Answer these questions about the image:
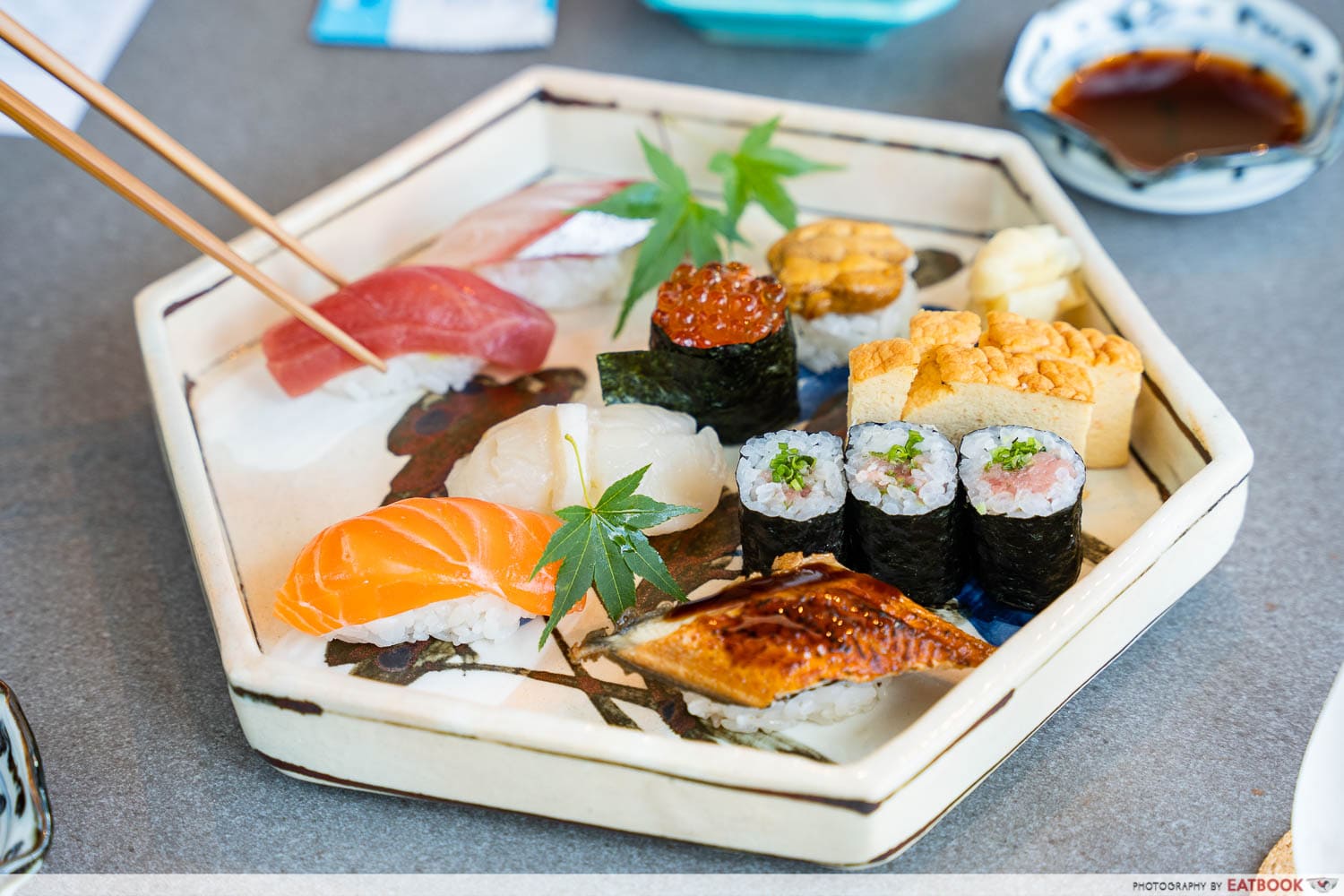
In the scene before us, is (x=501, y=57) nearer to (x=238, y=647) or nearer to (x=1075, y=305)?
(x=1075, y=305)

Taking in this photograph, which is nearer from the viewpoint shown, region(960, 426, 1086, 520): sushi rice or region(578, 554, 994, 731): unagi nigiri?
region(578, 554, 994, 731): unagi nigiri

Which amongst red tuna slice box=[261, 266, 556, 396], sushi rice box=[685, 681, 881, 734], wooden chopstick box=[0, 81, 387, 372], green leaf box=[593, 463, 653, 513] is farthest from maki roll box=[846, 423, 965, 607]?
wooden chopstick box=[0, 81, 387, 372]

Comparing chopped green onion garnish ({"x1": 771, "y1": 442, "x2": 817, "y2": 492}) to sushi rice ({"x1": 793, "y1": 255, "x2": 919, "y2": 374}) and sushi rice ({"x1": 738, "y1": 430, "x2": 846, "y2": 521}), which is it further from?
sushi rice ({"x1": 793, "y1": 255, "x2": 919, "y2": 374})

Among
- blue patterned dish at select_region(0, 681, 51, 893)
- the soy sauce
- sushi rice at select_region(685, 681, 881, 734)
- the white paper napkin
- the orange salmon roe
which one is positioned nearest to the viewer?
blue patterned dish at select_region(0, 681, 51, 893)

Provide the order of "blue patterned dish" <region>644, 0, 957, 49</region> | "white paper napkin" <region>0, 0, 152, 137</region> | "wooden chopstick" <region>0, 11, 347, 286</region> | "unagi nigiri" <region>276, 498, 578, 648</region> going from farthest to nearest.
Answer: "white paper napkin" <region>0, 0, 152, 137</region> → "blue patterned dish" <region>644, 0, 957, 49</region> → "wooden chopstick" <region>0, 11, 347, 286</region> → "unagi nigiri" <region>276, 498, 578, 648</region>

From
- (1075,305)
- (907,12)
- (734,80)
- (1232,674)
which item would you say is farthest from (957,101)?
(1232,674)

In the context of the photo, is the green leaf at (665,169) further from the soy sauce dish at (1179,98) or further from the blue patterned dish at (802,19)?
the blue patterned dish at (802,19)

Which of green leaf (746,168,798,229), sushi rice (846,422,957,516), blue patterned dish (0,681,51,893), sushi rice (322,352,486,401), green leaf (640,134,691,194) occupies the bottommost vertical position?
blue patterned dish (0,681,51,893)
